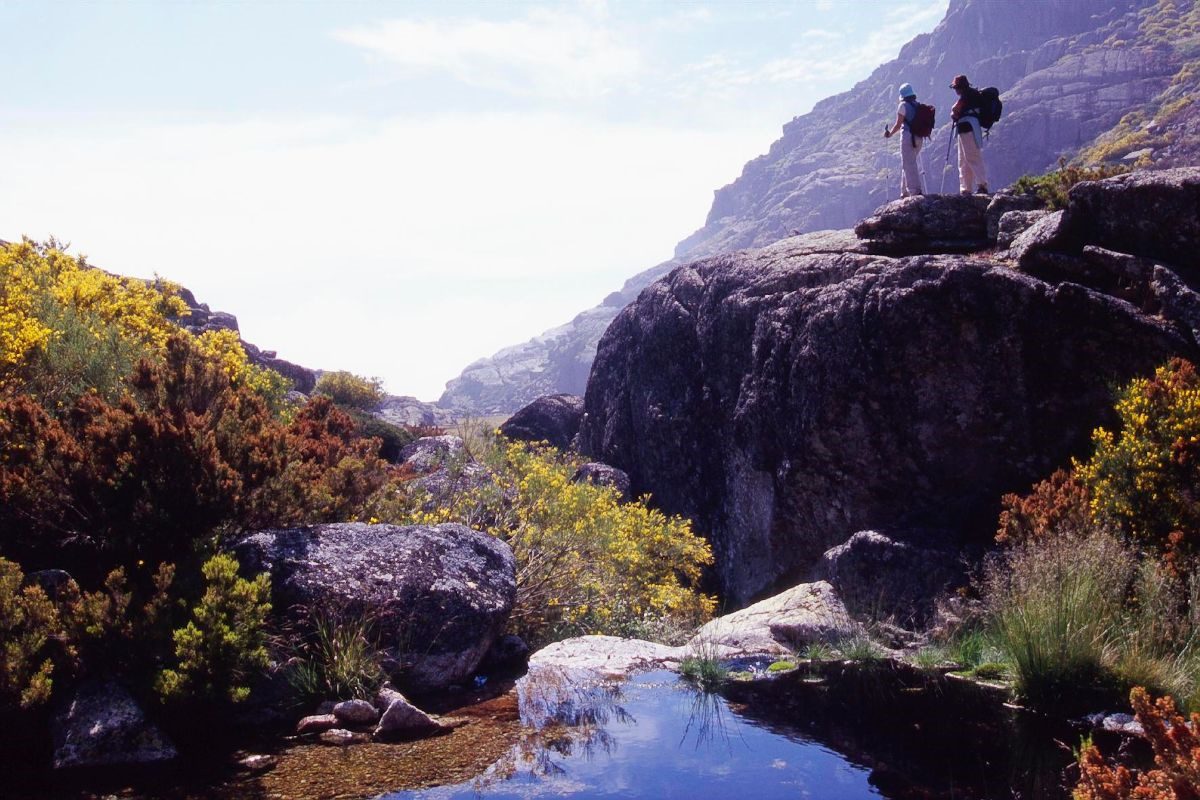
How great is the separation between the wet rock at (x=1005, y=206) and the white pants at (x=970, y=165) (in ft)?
2.10

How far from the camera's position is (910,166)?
589 inches

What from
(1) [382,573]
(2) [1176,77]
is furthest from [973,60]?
(1) [382,573]

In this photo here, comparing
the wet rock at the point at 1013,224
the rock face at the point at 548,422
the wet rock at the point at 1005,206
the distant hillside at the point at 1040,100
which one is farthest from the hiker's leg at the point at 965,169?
the distant hillside at the point at 1040,100

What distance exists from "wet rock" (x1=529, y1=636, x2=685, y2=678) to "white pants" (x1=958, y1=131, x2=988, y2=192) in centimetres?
978

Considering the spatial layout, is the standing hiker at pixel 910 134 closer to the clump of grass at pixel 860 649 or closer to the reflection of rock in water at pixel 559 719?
the clump of grass at pixel 860 649

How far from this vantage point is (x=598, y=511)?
46.9ft

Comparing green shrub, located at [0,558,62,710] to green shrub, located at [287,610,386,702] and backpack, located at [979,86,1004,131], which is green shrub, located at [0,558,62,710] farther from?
backpack, located at [979,86,1004,131]

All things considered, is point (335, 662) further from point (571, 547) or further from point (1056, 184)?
point (1056, 184)

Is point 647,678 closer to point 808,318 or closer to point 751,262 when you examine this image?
point 808,318

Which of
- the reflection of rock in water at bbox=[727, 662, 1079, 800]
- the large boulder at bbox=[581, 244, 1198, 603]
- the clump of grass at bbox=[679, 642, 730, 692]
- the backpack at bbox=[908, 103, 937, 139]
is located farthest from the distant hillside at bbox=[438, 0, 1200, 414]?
the clump of grass at bbox=[679, 642, 730, 692]

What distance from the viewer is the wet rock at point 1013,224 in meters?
12.6

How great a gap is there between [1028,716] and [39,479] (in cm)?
832

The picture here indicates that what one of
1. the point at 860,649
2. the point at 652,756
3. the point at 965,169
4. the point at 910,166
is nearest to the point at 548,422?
the point at 910,166

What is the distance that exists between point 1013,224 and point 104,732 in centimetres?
1300
